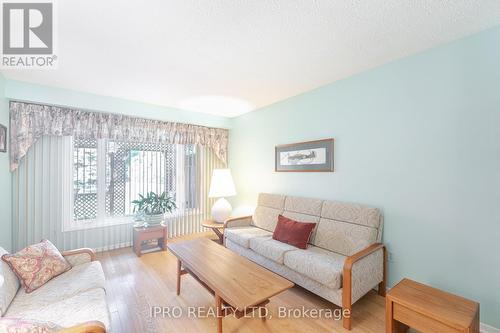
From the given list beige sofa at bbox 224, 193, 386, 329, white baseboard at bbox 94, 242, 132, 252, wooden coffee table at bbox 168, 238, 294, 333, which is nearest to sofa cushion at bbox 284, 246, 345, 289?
beige sofa at bbox 224, 193, 386, 329

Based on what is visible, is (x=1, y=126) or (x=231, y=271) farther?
(x=1, y=126)

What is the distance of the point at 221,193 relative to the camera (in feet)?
12.6

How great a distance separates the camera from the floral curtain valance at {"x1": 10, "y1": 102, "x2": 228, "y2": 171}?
2.74m

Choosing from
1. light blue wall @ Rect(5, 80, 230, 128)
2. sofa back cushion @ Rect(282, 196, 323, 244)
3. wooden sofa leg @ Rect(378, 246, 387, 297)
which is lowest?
wooden sofa leg @ Rect(378, 246, 387, 297)

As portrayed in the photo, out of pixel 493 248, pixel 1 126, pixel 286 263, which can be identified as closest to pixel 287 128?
pixel 286 263

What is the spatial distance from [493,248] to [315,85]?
233 cm

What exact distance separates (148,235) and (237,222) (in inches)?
54.4

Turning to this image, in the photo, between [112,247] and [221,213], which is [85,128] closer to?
[112,247]

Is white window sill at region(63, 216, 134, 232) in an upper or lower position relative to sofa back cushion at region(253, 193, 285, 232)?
lower

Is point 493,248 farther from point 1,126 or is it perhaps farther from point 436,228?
point 1,126

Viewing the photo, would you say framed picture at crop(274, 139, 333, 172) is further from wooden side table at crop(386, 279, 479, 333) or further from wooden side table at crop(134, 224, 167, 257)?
wooden side table at crop(134, 224, 167, 257)

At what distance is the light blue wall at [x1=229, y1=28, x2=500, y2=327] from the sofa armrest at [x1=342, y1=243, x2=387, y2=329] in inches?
6.1

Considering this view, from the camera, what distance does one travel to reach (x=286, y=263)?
7.53 ft

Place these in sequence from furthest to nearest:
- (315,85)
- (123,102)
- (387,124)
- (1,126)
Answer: (123,102)
(315,85)
(1,126)
(387,124)
